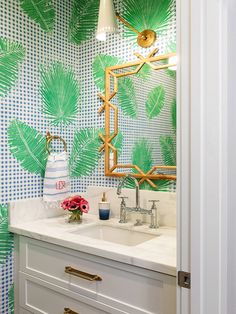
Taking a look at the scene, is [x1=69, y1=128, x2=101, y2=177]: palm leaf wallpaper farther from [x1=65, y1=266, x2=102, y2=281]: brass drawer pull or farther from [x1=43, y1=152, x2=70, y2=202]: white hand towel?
[x1=65, y1=266, x2=102, y2=281]: brass drawer pull

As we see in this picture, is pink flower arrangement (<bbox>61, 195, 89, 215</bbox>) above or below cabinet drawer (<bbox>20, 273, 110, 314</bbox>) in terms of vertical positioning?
above

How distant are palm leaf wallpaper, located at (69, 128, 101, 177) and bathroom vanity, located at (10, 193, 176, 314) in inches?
14.7

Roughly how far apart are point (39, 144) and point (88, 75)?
622 mm

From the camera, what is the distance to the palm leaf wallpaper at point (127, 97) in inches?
72.5

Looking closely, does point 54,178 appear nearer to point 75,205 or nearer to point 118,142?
point 75,205

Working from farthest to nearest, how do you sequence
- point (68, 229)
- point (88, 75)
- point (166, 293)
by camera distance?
point (88, 75) → point (68, 229) → point (166, 293)

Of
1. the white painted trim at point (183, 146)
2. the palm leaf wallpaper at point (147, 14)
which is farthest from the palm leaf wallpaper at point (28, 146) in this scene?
the white painted trim at point (183, 146)

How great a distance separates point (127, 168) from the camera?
6.13 feet

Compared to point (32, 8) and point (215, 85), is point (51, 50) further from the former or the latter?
point (215, 85)

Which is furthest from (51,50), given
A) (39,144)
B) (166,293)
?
(166,293)

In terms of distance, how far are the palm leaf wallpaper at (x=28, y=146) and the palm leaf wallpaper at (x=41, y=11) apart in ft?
2.23

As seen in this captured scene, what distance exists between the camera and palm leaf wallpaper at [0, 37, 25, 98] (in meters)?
1.71

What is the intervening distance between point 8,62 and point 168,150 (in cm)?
107

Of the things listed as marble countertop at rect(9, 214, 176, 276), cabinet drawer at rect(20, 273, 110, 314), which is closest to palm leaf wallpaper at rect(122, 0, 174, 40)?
marble countertop at rect(9, 214, 176, 276)
